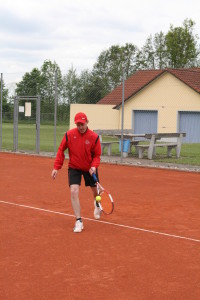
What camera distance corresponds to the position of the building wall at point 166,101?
30688 mm

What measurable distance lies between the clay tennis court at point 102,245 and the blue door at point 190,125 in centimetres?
1818

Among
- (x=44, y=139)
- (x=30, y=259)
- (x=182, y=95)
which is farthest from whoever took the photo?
(x=182, y=95)

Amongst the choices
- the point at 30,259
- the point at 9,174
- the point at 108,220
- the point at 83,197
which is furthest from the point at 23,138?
the point at 30,259

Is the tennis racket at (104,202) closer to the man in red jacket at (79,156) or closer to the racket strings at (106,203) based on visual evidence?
the racket strings at (106,203)

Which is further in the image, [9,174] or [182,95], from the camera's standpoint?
[182,95]

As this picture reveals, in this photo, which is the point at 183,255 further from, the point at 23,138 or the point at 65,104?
the point at 23,138

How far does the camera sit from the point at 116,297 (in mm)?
4805

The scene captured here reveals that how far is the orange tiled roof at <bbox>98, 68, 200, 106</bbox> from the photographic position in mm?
31641

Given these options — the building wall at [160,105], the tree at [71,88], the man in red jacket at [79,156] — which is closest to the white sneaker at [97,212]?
the man in red jacket at [79,156]

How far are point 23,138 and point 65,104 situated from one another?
10.4 metres

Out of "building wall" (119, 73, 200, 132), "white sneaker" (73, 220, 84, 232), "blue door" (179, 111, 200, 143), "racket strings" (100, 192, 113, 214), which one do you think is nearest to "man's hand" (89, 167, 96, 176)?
"racket strings" (100, 192, 113, 214)

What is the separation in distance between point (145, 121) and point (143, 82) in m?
4.33

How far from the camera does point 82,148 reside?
7.40m

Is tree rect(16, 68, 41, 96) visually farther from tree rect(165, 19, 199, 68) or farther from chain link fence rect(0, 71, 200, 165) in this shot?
tree rect(165, 19, 199, 68)
